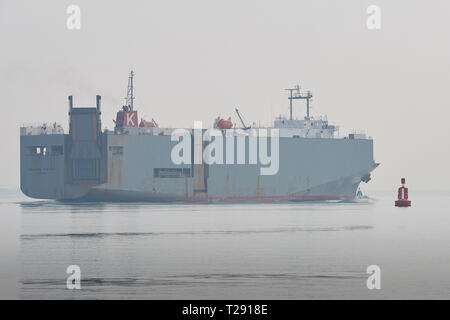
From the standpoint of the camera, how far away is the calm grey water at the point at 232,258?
22.1 m

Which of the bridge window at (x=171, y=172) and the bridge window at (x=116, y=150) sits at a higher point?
the bridge window at (x=116, y=150)

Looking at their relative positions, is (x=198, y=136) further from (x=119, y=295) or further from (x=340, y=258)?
(x=119, y=295)

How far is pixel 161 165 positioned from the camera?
70062 millimetres

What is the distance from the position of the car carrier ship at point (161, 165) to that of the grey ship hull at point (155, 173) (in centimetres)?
7

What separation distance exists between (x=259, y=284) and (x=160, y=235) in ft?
53.4

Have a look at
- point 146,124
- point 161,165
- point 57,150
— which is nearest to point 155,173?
point 161,165

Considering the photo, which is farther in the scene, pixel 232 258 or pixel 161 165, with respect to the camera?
pixel 161 165

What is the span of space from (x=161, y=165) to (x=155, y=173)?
82 cm

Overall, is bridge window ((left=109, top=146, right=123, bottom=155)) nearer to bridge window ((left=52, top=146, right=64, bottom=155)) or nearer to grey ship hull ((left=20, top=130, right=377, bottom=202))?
grey ship hull ((left=20, top=130, right=377, bottom=202))

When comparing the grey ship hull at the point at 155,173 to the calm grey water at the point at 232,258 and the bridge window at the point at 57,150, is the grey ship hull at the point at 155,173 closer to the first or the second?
the bridge window at the point at 57,150

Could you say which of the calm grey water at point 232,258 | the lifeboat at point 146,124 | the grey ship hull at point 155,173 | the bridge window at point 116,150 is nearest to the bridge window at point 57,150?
the grey ship hull at point 155,173

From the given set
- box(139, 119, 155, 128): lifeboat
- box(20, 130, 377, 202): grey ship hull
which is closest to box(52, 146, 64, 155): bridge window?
box(20, 130, 377, 202): grey ship hull

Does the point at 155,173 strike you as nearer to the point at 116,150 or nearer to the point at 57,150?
the point at 116,150
